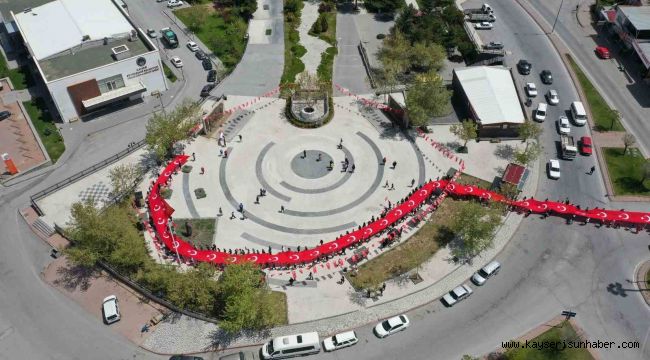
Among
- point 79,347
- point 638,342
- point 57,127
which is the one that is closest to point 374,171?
point 638,342

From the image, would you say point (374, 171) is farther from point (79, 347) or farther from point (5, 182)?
point (5, 182)

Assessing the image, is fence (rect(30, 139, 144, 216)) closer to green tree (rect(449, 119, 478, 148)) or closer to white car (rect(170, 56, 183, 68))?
white car (rect(170, 56, 183, 68))


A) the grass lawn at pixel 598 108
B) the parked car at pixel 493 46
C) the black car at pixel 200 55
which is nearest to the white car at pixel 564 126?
the grass lawn at pixel 598 108

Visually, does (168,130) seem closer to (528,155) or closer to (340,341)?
(340,341)

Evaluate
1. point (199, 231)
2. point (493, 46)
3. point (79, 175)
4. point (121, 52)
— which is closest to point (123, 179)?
point (79, 175)

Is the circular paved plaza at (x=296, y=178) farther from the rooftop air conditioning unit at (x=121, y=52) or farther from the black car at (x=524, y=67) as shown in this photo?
the black car at (x=524, y=67)

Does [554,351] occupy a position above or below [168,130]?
below

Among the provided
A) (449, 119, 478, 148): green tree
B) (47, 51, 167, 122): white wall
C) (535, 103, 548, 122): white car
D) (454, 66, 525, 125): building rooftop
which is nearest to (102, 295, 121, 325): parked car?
(47, 51, 167, 122): white wall
